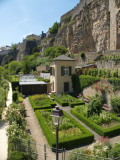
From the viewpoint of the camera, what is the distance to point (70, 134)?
11.0 m

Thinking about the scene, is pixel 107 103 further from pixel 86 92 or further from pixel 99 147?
pixel 99 147

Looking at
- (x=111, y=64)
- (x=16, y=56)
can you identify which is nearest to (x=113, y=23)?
(x=111, y=64)

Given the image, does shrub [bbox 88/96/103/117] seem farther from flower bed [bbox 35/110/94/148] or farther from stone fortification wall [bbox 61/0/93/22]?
stone fortification wall [bbox 61/0/93/22]

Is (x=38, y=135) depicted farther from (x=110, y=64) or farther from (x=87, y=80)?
(x=110, y=64)

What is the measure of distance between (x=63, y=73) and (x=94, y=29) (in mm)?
19786

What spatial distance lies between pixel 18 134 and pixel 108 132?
580 centimetres

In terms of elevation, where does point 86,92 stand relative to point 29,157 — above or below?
Answer: above

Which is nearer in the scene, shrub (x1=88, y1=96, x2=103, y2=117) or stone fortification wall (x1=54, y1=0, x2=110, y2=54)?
shrub (x1=88, y1=96, x2=103, y2=117)

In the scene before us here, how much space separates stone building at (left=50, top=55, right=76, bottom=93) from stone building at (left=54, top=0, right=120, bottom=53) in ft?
36.1

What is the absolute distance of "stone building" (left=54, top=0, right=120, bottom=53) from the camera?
105 ft

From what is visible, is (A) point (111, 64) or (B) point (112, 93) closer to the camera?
(B) point (112, 93)

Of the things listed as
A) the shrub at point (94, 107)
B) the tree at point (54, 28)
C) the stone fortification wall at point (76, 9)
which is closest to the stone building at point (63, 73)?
the shrub at point (94, 107)

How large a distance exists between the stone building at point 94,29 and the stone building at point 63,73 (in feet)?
36.1

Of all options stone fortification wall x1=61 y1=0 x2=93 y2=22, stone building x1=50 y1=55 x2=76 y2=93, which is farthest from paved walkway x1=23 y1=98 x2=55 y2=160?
stone fortification wall x1=61 y1=0 x2=93 y2=22
